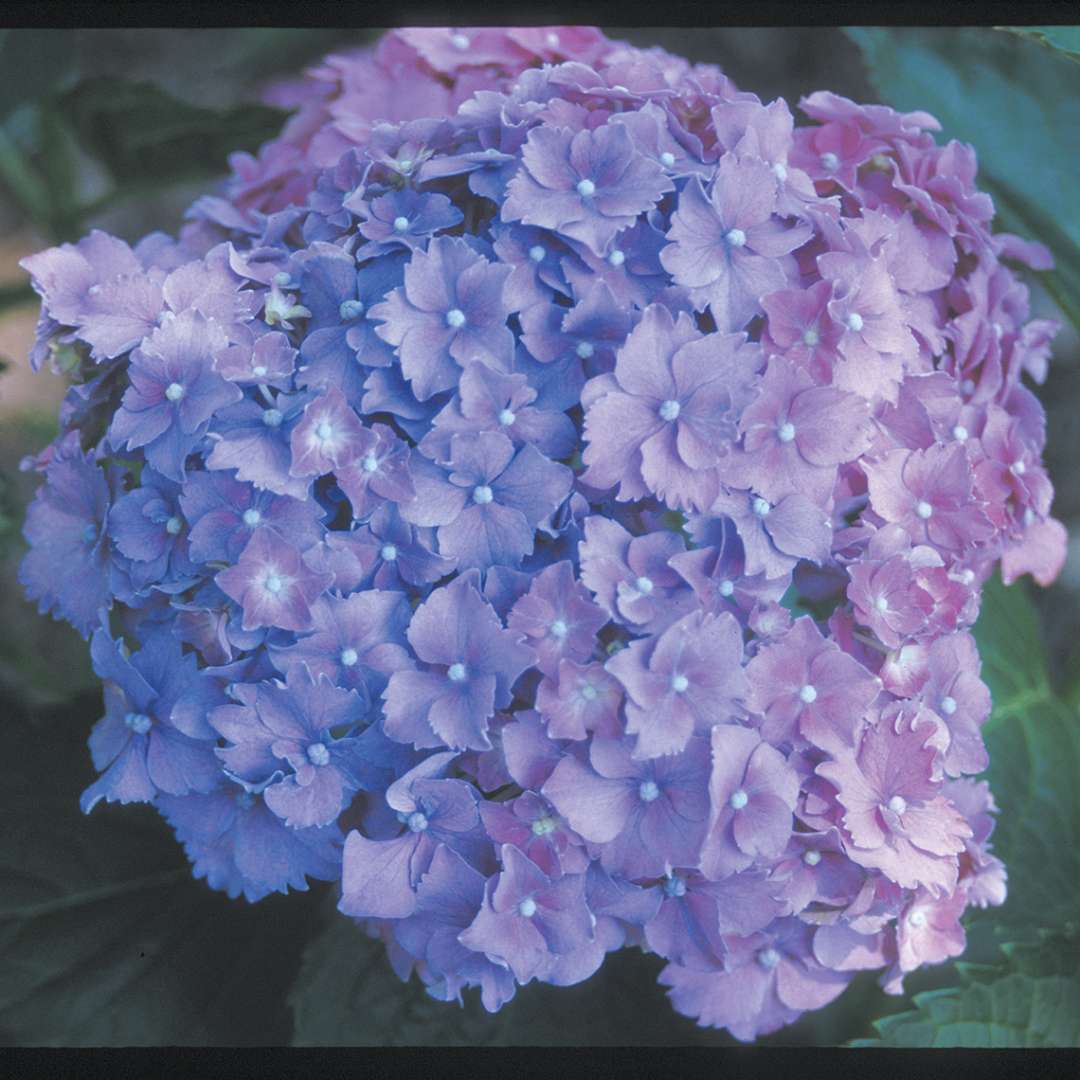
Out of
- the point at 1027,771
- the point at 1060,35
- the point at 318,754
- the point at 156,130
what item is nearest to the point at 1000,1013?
the point at 1027,771

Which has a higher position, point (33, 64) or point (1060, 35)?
point (1060, 35)

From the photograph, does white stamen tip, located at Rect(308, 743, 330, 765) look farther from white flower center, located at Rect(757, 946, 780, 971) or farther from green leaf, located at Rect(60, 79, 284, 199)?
green leaf, located at Rect(60, 79, 284, 199)

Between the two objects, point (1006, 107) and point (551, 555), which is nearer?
point (551, 555)

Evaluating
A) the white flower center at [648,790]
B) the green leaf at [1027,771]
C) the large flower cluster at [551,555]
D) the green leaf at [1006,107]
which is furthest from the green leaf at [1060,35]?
the white flower center at [648,790]

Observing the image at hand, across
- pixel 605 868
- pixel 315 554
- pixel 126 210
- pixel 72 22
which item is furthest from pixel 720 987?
pixel 126 210

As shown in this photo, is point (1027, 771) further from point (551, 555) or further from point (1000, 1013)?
point (551, 555)

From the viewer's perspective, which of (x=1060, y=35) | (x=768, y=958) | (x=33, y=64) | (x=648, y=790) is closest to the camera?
(x=648, y=790)

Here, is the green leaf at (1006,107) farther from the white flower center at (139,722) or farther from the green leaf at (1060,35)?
the white flower center at (139,722)
